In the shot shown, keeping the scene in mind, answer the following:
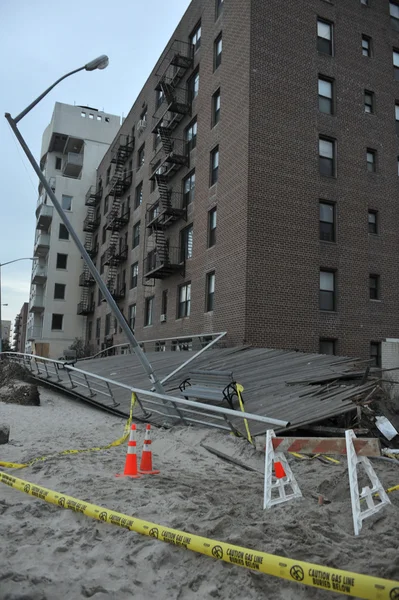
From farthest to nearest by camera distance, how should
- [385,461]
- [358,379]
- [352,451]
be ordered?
[358,379] → [385,461] → [352,451]

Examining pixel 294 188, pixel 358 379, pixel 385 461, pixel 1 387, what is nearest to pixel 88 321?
pixel 1 387

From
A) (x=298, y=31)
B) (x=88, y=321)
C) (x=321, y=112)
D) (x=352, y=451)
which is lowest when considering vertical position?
(x=352, y=451)

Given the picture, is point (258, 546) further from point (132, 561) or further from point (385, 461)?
point (385, 461)

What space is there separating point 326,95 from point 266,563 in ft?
71.8

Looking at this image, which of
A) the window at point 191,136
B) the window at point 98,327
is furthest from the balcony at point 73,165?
the window at point 191,136

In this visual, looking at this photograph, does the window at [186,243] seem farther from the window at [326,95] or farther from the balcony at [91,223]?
the balcony at [91,223]

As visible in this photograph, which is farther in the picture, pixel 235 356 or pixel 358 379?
pixel 235 356

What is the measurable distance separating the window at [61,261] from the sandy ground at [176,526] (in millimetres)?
42419

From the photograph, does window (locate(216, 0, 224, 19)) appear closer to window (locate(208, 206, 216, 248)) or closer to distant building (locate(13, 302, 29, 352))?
window (locate(208, 206, 216, 248))

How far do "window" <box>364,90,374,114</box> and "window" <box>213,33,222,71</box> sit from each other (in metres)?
6.99

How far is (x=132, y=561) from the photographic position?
13.1ft

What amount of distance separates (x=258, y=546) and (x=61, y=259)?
155ft

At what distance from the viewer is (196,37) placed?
26.0 m

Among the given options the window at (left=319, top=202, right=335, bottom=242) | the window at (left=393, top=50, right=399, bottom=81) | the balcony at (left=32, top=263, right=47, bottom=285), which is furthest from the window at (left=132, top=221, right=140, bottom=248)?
the balcony at (left=32, top=263, right=47, bottom=285)
